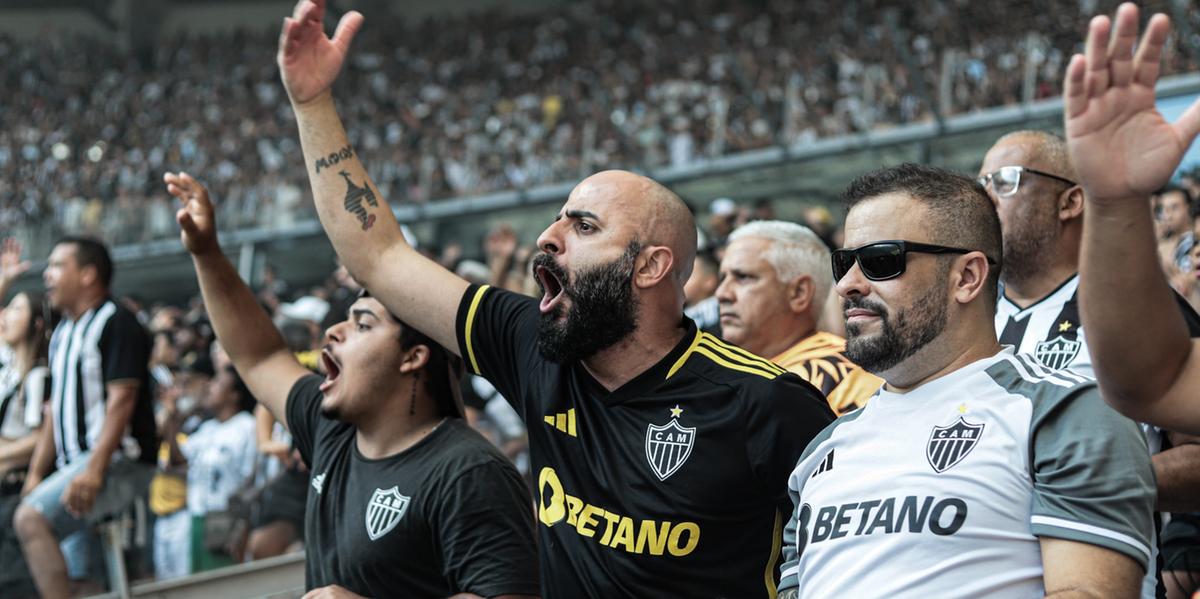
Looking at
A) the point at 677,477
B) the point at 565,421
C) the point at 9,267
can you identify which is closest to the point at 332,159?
the point at 565,421

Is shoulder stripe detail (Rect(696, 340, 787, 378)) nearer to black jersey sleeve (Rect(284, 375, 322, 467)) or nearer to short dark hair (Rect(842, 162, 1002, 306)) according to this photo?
short dark hair (Rect(842, 162, 1002, 306))

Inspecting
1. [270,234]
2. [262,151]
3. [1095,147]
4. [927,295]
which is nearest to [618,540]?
[927,295]

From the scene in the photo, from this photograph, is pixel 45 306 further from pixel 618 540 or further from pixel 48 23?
pixel 48 23

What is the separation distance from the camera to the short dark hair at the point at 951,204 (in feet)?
8.06

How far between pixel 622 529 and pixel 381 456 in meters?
0.93

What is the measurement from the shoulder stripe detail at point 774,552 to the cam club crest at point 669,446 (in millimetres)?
263

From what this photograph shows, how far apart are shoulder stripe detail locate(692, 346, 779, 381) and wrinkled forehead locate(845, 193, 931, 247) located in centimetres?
43

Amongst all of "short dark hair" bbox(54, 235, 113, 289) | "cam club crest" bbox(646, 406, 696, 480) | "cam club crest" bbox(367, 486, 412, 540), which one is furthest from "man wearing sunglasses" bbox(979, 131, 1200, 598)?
"short dark hair" bbox(54, 235, 113, 289)

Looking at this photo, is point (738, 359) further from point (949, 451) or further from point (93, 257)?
point (93, 257)

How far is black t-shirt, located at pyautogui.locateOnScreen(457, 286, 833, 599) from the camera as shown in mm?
2734

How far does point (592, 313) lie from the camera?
297cm

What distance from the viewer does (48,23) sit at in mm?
31328

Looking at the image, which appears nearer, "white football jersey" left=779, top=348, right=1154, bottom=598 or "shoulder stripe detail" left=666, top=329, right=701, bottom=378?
"white football jersey" left=779, top=348, right=1154, bottom=598

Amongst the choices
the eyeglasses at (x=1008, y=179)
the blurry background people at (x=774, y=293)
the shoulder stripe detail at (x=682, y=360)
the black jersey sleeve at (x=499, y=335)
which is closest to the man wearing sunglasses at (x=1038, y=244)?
the eyeglasses at (x=1008, y=179)
